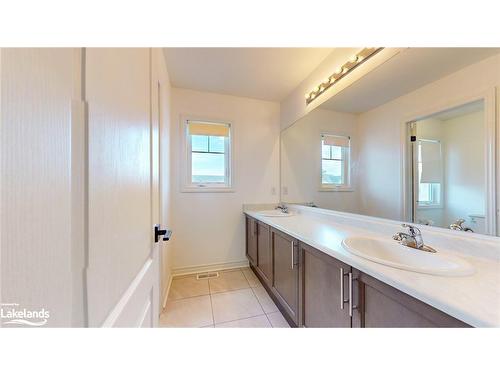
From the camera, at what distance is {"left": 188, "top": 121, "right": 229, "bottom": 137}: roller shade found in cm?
235

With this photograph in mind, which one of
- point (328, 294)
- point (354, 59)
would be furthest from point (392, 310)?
point (354, 59)

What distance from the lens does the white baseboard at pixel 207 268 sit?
2.27 m

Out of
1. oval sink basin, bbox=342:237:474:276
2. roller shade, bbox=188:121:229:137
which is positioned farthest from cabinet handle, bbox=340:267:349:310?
roller shade, bbox=188:121:229:137

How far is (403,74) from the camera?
1.10 meters

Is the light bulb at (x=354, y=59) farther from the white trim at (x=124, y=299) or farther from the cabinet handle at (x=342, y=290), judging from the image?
the white trim at (x=124, y=299)

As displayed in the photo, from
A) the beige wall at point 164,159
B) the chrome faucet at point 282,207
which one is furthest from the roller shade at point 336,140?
the beige wall at point 164,159

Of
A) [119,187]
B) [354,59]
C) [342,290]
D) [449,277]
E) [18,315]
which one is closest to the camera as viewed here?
[18,315]

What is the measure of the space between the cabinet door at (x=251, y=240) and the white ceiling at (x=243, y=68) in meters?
1.69

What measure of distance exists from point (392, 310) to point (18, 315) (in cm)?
101

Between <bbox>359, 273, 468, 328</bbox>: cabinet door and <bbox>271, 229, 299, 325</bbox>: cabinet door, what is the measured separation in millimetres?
535

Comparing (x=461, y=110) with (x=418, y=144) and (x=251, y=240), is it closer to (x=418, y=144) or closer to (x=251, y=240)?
(x=418, y=144)

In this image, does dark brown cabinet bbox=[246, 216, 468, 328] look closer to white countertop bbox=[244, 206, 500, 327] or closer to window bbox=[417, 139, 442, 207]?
white countertop bbox=[244, 206, 500, 327]
